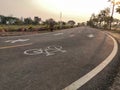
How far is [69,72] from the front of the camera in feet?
19.2

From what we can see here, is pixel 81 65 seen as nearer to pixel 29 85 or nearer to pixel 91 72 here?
pixel 91 72

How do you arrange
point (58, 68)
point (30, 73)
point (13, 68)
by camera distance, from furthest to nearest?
1. point (58, 68)
2. point (13, 68)
3. point (30, 73)

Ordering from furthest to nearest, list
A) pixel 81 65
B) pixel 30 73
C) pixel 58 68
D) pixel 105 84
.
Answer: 1. pixel 81 65
2. pixel 58 68
3. pixel 30 73
4. pixel 105 84

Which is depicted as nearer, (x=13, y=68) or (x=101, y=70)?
(x=13, y=68)

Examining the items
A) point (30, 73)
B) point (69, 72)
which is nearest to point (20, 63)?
point (30, 73)

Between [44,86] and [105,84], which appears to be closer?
[44,86]

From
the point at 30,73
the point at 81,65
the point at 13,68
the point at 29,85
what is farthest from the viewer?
the point at 81,65

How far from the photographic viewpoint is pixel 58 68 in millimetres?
6242

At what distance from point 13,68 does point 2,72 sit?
1.82 feet

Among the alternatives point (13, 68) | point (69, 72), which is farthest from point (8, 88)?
point (69, 72)

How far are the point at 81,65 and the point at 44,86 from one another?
2678mm

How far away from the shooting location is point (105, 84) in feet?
16.3

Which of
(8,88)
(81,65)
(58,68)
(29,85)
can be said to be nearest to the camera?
(8,88)

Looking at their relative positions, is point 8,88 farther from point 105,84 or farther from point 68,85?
point 105,84
